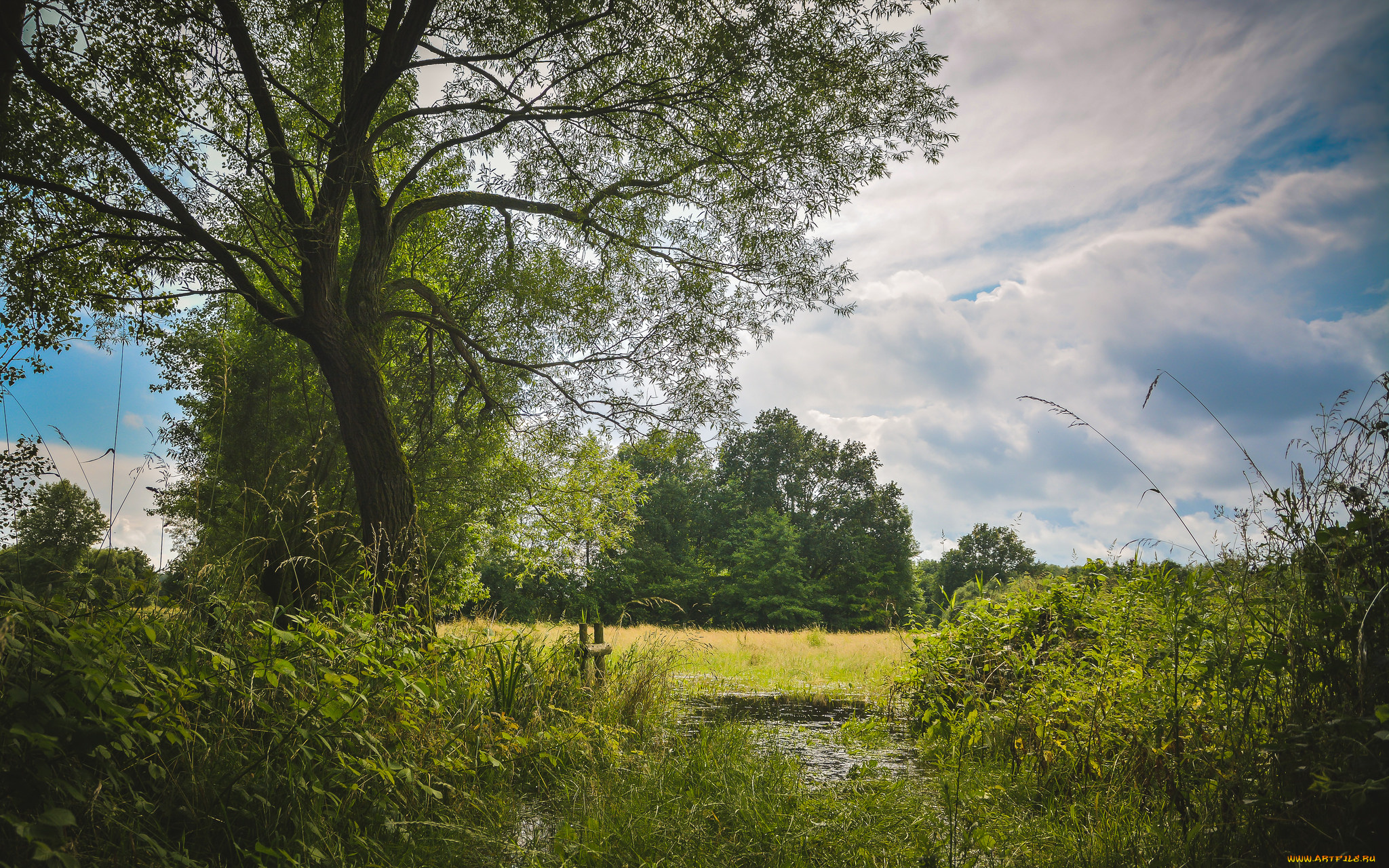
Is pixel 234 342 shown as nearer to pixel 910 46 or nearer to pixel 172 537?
pixel 172 537

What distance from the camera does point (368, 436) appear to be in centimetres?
644

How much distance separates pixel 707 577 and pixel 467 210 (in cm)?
2934

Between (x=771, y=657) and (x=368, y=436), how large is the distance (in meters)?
10.6

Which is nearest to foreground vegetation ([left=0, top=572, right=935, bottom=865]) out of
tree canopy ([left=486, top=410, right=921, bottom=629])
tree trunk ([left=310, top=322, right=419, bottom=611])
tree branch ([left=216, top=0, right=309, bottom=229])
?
tree trunk ([left=310, top=322, right=419, bottom=611])

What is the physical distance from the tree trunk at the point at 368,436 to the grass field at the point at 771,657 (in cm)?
121

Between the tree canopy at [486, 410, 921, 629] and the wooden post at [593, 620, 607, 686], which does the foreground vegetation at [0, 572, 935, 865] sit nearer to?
the wooden post at [593, 620, 607, 686]

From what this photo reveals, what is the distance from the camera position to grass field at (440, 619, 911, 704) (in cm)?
675

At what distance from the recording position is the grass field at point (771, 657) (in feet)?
22.1

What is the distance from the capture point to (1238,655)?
8.21 feet

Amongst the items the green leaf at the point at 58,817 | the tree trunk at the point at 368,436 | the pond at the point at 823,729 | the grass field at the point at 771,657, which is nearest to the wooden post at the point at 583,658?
the grass field at the point at 771,657

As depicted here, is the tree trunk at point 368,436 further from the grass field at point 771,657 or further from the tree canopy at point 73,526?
the tree canopy at point 73,526

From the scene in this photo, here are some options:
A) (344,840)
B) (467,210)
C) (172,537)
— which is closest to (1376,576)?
(344,840)

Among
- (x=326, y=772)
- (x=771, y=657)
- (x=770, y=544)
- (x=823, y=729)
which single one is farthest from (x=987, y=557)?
(x=326, y=772)

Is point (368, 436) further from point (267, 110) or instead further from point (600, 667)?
point (267, 110)
